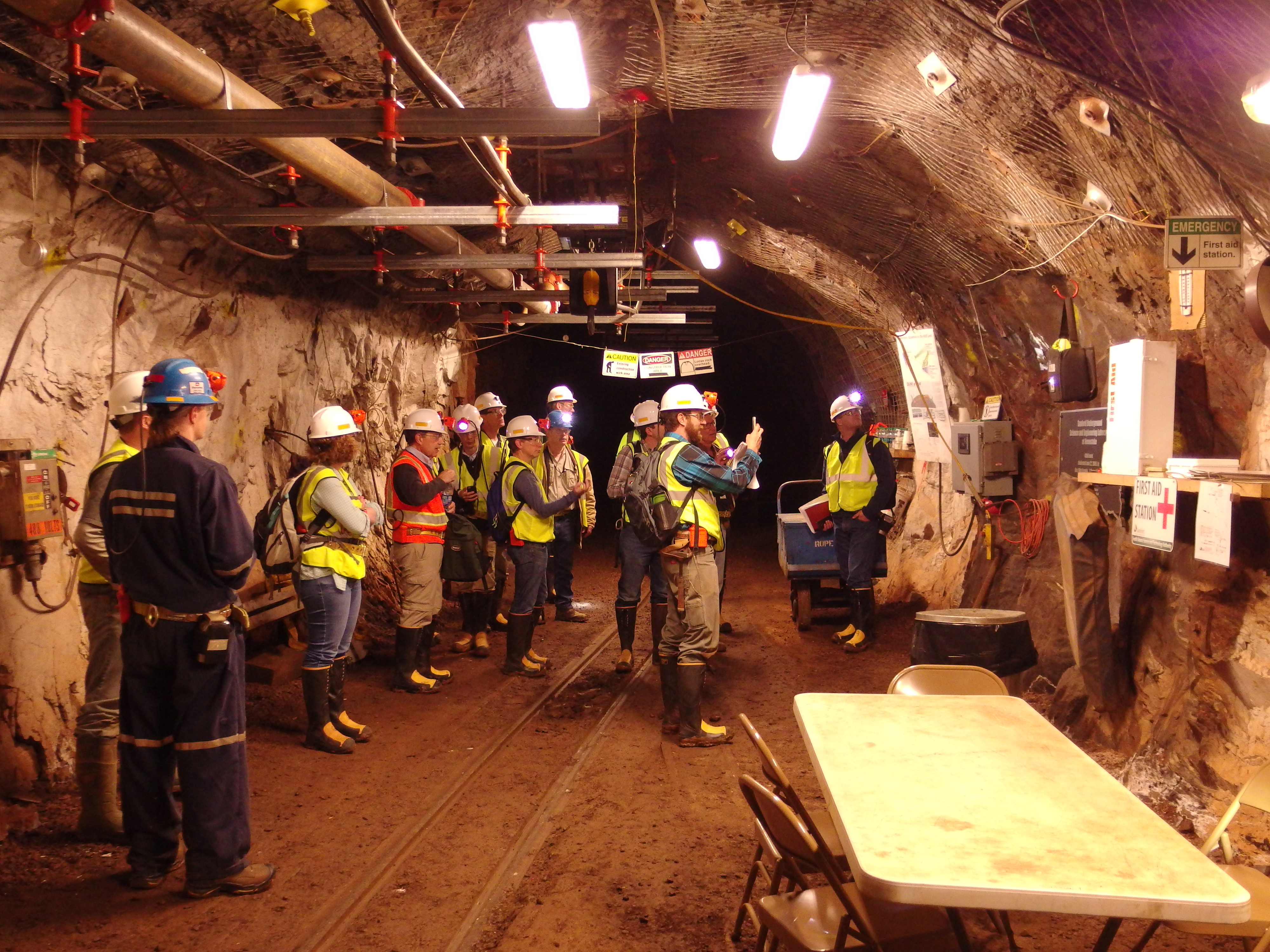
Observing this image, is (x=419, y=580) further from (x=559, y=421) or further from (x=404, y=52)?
(x=404, y=52)

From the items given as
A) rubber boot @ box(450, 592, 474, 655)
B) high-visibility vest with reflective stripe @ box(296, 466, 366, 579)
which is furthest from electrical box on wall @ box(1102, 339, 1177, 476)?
rubber boot @ box(450, 592, 474, 655)

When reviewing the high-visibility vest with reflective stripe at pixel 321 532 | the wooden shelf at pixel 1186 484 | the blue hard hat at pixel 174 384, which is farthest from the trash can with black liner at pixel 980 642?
the blue hard hat at pixel 174 384

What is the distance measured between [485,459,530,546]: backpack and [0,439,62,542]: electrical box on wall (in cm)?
322

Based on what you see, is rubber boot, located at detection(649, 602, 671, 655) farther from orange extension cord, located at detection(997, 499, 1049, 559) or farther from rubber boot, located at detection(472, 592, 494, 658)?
orange extension cord, located at detection(997, 499, 1049, 559)

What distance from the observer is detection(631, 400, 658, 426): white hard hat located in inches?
324

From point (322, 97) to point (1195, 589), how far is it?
5328mm

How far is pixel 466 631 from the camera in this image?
803 centimetres

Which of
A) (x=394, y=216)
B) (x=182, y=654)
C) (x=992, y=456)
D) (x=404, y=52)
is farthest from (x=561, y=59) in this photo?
(x=992, y=456)

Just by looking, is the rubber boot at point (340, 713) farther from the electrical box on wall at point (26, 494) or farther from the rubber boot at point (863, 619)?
the rubber boot at point (863, 619)

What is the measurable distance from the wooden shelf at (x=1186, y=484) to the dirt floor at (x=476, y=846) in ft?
5.46

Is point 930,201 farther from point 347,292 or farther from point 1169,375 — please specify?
point 347,292

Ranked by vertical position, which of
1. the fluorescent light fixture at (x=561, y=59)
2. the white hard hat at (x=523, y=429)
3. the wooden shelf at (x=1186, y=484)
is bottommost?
the wooden shelf at (x=1186, y=484)

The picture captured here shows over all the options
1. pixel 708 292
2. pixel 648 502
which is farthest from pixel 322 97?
pixel 708 292

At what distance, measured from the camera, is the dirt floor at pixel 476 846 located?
329 centimetres
